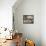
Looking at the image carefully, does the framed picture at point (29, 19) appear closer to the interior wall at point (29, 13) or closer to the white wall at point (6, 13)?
the interior wall at point (29, 13)

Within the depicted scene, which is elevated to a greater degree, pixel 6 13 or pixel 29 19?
pixel 6 13

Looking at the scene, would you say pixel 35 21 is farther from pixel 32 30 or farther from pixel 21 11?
pixel 21 11

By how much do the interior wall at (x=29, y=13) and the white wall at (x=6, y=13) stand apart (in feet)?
4.90

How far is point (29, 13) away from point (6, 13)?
1.83 m

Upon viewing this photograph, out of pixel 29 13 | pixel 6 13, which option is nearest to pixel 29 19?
pixel 29 13

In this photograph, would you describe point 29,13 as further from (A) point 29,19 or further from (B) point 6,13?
(B) point 6,13

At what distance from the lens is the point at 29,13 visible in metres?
5.62

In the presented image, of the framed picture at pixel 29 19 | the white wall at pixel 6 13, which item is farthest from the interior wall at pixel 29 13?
the white wall at pixel 6 13

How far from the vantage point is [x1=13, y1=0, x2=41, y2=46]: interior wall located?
18.5 feet

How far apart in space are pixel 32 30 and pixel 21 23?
0.67m

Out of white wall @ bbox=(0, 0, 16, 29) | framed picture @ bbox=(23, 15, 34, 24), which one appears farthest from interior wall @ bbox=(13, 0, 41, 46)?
white wall @ bbox=(0, 0, 16, 29)

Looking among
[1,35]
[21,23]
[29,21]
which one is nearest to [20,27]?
[21,23]

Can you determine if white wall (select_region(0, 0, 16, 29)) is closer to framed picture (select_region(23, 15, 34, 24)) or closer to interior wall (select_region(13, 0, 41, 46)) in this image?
interior wall (select_region(13, 0, 41, 46))

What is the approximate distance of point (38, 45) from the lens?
5.71 meters
